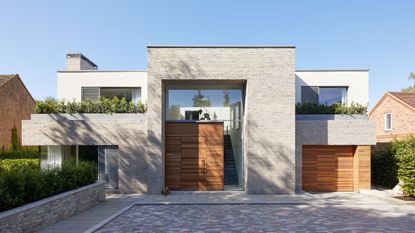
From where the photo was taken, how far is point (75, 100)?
50.9 ft

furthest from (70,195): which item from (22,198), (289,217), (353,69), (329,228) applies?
(353,69)

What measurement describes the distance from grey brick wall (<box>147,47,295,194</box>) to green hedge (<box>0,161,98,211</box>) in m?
3.52

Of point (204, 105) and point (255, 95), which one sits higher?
point (255, 95)

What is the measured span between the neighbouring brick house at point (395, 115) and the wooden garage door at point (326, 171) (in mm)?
9952

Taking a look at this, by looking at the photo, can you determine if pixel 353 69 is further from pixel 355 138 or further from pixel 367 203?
pixel 367 203

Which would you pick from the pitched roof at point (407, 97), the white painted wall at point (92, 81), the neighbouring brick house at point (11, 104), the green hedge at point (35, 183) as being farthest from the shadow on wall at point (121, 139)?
the pitched roof at point (407, 97)

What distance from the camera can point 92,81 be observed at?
16047mm

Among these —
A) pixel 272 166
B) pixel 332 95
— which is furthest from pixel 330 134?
pixel 272 166

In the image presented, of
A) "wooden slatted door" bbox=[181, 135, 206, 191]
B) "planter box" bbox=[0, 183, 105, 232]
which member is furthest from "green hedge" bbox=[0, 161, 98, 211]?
"wooden slatted door" bbox=[181, 135, 206, 191]

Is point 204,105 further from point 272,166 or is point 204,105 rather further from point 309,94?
point 309,94

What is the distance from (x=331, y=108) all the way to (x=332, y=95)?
1.72m

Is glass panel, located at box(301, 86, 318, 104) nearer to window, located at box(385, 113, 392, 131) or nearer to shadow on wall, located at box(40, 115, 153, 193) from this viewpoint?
shadow on wall, located at box(40, 115, 153, 193)

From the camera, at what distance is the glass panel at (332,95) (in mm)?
16219

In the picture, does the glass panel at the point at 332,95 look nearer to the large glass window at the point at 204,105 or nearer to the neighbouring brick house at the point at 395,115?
the large glass window at the point at 204,105
